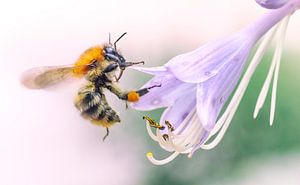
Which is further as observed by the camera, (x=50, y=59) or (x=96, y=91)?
(x=50, y=59)

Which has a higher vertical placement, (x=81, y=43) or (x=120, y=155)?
(x=81, y=43)


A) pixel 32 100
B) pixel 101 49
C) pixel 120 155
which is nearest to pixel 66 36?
pixel 32 100

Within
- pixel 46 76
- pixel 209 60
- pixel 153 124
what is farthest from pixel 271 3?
pixel 46 76

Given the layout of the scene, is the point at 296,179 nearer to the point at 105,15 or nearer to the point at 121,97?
the point at 105,15

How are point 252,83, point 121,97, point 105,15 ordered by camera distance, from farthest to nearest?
point 105,15, point 252,83, point 121,97

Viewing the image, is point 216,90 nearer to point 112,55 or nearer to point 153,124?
point 153,124

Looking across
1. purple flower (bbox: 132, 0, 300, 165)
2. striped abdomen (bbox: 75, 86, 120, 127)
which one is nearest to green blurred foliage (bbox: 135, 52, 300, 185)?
striped abdomen (bbox: 75, 86, 120, 127)
